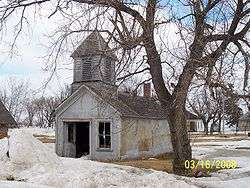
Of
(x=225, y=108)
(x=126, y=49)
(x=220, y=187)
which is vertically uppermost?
(x=126, y=49)

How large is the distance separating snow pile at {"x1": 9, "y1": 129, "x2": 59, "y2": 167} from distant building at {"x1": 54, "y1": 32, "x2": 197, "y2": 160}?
41.4 ft

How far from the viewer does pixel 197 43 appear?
41.4ft

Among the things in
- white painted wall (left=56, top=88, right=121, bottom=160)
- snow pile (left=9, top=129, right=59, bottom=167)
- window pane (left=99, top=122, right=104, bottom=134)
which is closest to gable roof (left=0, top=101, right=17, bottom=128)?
white painted wall (left=56, top=88, right=121, bottom=160)

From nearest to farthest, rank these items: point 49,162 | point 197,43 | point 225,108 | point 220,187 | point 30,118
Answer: point 220,187 → point 49,162 → point 197,43 → point 225,108 → point 30,118

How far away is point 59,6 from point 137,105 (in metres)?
15.6

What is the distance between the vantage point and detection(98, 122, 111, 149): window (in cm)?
2661

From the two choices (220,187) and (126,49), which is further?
(126,49)

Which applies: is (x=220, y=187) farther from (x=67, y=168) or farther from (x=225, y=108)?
(x=225, y=108)

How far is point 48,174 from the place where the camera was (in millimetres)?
9656

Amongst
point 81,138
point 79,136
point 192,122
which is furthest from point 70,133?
point 192,122

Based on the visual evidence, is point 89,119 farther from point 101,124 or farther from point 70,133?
point 70,133

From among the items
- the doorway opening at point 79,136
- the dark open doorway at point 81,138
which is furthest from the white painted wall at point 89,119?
the dark open doorway at point 81,138

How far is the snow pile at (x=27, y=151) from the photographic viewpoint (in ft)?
35.6

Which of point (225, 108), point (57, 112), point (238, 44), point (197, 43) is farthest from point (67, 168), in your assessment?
point (57, 112)
